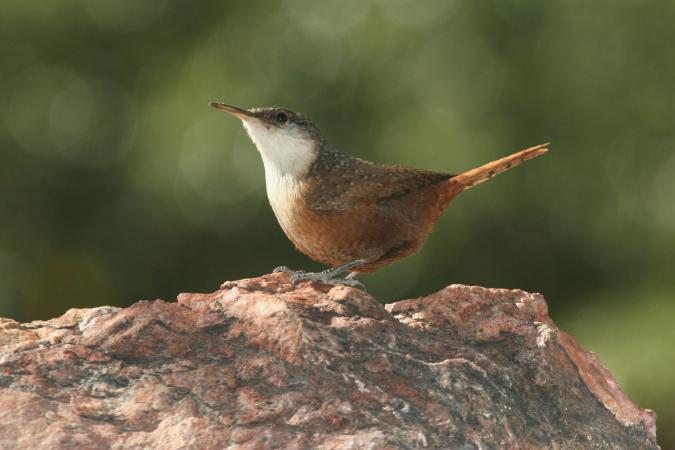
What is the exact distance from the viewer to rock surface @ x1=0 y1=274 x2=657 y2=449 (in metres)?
3.38

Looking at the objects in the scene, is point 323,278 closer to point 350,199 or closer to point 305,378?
point 350,199

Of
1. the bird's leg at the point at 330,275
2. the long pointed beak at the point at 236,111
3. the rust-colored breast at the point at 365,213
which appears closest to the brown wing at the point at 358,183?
the rust-colored breast at the point at 365,213

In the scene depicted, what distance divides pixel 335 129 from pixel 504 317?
5.64m

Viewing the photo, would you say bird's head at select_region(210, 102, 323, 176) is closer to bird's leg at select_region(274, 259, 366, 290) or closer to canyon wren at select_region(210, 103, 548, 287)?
canyon wren at select_region(210, 103, 548, 287)

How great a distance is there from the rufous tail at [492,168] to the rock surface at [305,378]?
850 mm

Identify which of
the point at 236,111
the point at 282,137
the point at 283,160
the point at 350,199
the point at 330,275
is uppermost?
the point at 236,111

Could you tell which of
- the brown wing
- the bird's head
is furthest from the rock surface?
the bird's head

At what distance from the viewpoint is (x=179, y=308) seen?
4039 millimetres

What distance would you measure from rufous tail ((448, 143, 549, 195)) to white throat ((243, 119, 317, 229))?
0.78 metres

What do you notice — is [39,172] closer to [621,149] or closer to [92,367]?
[621,149]

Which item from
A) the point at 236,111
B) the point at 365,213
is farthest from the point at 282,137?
the point at 365,213

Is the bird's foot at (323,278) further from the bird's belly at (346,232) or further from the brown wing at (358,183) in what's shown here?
the brown wing at (358,183)

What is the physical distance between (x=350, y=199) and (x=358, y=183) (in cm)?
17

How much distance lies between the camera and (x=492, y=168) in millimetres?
5031
